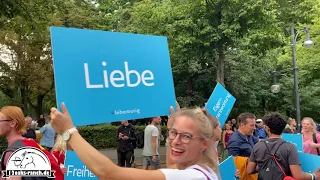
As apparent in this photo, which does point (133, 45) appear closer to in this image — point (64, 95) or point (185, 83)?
point (64, 95)

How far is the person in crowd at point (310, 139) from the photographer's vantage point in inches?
221

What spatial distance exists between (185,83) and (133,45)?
80.9ft

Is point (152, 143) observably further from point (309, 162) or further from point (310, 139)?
point (309, 162)

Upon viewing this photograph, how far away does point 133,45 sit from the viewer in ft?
11.6

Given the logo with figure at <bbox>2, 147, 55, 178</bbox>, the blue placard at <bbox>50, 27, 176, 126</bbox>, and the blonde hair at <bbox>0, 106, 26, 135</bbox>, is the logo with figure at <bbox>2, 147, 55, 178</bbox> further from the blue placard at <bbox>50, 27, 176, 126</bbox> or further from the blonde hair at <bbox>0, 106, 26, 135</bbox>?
the blonde hair at <bbox>0, 106, 26, 135</bbox>

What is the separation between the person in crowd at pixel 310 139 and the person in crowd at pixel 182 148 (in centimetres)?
379

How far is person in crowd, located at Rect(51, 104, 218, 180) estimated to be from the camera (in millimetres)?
1968

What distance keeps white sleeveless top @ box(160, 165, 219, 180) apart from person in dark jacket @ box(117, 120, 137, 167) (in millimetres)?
8510

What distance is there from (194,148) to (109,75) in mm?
1333

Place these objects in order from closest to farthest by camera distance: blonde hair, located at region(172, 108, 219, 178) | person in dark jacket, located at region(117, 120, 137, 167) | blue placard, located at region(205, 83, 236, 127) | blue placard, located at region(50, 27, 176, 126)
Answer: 1. blonde hair, located at region(172, 108, 219, 178)
2. blue placard, located at region(50, 27, 176, 126)
3. blue placard, located at region(205, 83, 236, 127)
4. person in dark jacket, located at region(117, 120, 137, 167)

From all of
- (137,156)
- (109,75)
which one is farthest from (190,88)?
(109,75)

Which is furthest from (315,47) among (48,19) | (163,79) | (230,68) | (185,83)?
(163,79)

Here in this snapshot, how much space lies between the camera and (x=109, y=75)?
3.30 m

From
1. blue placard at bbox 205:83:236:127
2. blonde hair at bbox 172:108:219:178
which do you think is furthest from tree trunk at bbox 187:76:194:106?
blonde hair at bbox 172:108:219:178
